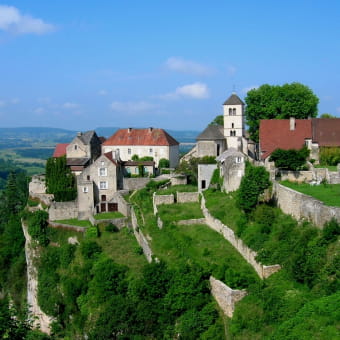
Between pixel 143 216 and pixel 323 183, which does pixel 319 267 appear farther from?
pixel 143 216

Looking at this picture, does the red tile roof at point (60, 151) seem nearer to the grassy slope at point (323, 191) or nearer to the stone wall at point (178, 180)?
the stone wall at point (178, 180)

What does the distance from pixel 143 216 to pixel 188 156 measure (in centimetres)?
1633

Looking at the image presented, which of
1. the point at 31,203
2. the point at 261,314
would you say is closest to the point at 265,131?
the point at 31,203

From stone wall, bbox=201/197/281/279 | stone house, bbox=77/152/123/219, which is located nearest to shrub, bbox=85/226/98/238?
stone house, bbox=77/152/123/219

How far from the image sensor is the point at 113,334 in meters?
30.0

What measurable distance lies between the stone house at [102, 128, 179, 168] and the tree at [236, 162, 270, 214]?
86.1 ft

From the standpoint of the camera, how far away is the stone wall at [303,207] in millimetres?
25734

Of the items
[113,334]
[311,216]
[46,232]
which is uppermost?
[311,216]

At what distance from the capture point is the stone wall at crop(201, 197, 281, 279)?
1033 inches

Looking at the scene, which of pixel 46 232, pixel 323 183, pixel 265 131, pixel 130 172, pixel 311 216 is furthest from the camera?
pixel 130 172

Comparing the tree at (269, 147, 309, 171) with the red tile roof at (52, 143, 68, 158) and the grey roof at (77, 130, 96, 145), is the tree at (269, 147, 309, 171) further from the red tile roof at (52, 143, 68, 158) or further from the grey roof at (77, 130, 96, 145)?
the red tile roof at (52, 143, 68, 158)

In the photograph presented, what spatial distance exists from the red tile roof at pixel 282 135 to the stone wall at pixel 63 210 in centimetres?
1790

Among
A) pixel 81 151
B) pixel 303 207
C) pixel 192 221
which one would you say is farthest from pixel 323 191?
pixel 81 151

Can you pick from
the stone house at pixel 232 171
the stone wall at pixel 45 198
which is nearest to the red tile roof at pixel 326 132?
the stone house at pixel 232 171
